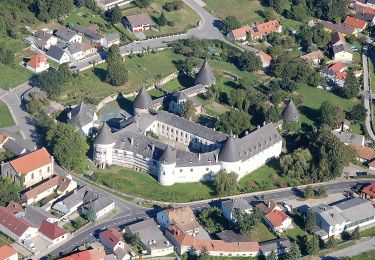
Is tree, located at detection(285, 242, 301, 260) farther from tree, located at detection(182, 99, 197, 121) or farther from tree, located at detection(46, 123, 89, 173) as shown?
tree, located at detection(182, 99, 197, 121)

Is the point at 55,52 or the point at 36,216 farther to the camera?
the point at 55,52

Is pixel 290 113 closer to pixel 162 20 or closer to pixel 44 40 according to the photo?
pixel 162 20

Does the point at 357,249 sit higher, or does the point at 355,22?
the point at 357,249

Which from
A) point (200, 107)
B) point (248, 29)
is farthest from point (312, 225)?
point (248, 29)

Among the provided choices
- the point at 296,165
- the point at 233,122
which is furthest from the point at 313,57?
the point at 296,165

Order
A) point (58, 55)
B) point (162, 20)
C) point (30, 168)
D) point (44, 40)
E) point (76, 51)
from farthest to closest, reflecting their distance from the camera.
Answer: point (162, 20), point (44, 40), point (76, 51), point (58, 55), point (30, 168)

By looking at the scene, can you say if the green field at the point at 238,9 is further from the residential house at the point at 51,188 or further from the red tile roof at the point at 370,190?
the residential house at the point at 51,188

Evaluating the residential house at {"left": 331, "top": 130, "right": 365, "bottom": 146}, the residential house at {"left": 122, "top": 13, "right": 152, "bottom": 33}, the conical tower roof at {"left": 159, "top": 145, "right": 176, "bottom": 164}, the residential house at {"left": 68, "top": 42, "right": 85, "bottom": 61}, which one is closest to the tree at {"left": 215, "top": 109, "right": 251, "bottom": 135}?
the conical tower roof at {"left": 159, "top": 145, "right": 176, "bottom": 164}
